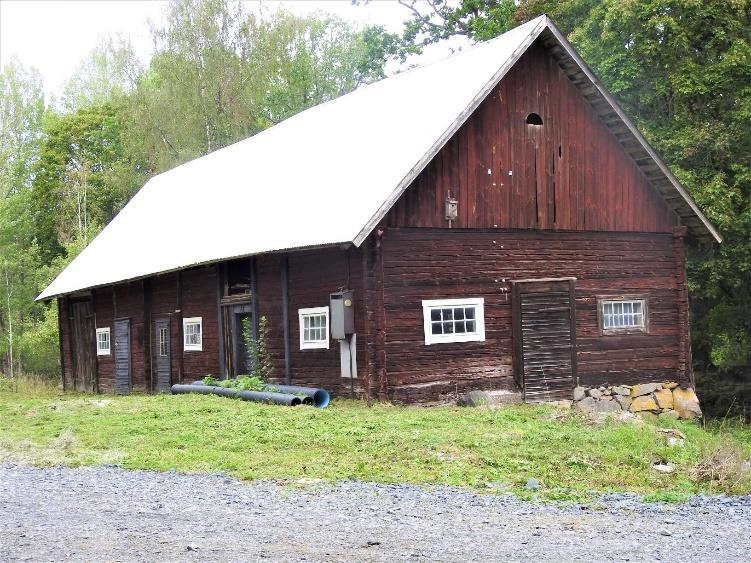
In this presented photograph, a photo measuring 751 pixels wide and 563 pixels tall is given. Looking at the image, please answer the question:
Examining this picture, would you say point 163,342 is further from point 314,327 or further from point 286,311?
point 314,327

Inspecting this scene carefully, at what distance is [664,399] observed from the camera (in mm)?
21953

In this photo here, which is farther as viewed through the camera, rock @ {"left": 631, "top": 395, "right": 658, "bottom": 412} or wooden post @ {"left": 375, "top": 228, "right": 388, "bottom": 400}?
rock @ {"left": 631, "top": 395, "right": 658, "bottom": 412}

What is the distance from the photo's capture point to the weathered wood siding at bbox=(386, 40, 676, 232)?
19562 millimetres

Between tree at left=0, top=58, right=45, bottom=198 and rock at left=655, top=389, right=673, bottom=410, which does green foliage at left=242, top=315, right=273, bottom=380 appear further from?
tree at left=0, top=58, right=45, bottom=198

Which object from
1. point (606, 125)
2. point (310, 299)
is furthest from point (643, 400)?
point (310, 299)

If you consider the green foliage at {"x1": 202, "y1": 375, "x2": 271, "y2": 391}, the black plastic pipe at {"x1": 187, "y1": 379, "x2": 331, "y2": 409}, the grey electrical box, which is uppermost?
the grey electrical box

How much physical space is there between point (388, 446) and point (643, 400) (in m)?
10.2

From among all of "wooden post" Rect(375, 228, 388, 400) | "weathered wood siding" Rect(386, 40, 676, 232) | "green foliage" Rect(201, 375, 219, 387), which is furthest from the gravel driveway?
"green foliage" Rect(201, 375, 219, 387)

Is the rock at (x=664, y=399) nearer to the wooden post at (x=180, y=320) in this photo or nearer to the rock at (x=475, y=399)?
the rock at (x=475, y=399)

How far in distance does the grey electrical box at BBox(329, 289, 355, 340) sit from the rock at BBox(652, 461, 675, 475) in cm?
733

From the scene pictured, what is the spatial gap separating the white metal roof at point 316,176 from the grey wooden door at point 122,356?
1570mm

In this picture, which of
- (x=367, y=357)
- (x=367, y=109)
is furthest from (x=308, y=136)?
(x=367, y=357)

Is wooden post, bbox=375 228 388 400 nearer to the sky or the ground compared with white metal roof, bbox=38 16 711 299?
nearer to the ground

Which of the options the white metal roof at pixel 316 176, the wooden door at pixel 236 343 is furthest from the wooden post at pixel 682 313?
A: the wooden door at pixel 236 343
